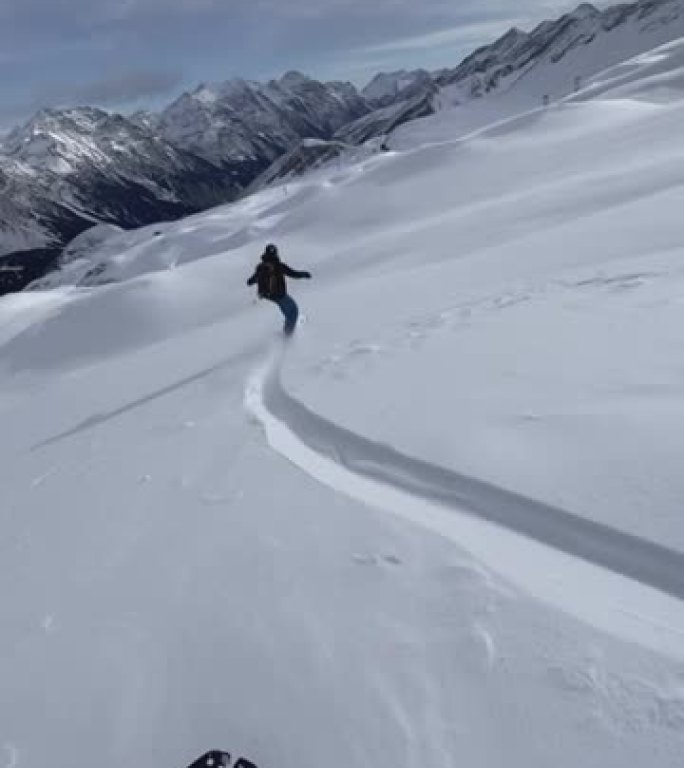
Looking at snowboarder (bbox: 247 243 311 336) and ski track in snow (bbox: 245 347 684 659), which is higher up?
ski track in snow (bbox: 245 347 684 659)

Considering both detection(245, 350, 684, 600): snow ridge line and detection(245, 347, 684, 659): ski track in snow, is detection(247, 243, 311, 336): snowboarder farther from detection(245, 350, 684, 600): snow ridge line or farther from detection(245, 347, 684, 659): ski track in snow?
detection(245, 347, 684, 659): ski track in snow

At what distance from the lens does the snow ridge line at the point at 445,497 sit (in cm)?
466

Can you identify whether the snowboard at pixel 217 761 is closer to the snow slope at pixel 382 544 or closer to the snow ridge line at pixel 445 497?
the snow slope at pixel 382 544

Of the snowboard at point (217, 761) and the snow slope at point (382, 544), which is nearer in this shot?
the snowboard at point (217, 761)

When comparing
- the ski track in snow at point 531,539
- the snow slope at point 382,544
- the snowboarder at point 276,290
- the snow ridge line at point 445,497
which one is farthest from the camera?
the snowboarder at point 276,290

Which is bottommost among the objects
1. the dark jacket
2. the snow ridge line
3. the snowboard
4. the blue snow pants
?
the blue snow pants

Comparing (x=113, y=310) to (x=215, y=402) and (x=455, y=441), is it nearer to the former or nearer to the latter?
(x=215, y=402)


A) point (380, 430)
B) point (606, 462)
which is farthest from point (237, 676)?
point (380, 430)

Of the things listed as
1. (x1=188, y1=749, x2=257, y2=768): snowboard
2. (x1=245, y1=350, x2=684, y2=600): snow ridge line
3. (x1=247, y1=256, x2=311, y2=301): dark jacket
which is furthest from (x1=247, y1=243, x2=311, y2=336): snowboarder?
(x1=188, y1=749, x2=257, y2=768): snowboard

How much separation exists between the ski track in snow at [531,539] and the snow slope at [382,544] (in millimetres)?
20

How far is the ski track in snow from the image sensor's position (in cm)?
428

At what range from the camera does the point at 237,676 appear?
4297mm

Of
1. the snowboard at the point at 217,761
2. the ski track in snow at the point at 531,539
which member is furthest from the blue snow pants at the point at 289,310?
the snowboard at the point at 217,761

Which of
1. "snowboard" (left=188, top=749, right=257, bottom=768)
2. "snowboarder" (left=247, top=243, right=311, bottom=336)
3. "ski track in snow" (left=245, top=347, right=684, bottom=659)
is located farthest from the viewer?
"snowboarder" (left=247, top=243, right=311, bottom=336)
